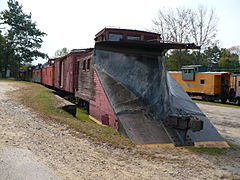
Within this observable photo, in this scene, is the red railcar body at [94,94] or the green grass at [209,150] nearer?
the green grass at [209,150]

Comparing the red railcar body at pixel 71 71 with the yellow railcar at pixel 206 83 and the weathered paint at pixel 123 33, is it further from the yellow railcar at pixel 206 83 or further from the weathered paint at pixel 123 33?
the yellow railcar at pixel 206 83

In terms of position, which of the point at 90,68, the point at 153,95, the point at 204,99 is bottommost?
the point at 204,99

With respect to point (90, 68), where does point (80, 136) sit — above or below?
below

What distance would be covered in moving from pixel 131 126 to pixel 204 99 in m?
21.3

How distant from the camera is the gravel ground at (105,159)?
418 centimetres

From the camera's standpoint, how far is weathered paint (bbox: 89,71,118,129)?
7259 mm

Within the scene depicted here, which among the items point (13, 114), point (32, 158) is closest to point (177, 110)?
point (32, 158)

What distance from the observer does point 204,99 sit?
25984 mm

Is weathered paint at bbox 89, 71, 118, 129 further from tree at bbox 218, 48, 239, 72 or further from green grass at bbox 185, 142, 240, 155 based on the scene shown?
tree at bbox 218, 48, 239, 72

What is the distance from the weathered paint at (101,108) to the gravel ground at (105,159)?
1239 mm

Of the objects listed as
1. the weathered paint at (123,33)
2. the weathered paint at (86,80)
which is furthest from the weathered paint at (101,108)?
the weathered paint at (123,33)

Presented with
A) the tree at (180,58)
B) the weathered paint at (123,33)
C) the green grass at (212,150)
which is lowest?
the green grass at (212,150)

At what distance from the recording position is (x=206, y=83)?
25.7 meters

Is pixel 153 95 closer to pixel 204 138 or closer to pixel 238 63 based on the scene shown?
pixel 204 138
